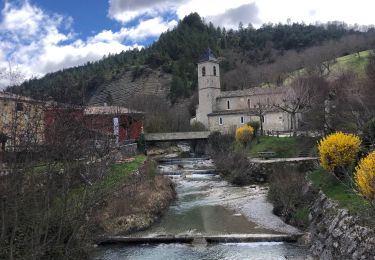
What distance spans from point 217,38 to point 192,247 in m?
126

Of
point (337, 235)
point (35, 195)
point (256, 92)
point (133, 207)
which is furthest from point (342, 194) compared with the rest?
point (256, 92)

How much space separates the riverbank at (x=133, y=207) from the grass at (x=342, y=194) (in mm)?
8280

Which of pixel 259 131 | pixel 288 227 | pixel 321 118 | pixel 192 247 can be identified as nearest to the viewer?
pixel 192 247

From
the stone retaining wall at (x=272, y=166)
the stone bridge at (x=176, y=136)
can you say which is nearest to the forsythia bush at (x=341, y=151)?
the stone retaining wall at (x=272, y=166)

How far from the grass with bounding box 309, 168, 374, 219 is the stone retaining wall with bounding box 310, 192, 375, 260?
8.7 inches

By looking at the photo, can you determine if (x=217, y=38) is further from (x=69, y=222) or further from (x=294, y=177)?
(x=69, y=222)

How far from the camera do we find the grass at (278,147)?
3960cm

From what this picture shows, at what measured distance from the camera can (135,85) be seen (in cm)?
12388

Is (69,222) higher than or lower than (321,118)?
lower

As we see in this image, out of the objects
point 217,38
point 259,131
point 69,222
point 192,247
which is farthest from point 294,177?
point 217,38

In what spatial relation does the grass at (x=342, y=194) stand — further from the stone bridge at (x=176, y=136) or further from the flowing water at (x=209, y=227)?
the stone bridge at (x=176, y=136)

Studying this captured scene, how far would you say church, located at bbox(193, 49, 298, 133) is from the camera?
5988 centimetres

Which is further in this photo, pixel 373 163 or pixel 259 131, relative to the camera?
pixel 259 131

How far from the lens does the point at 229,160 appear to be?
1570 inches
